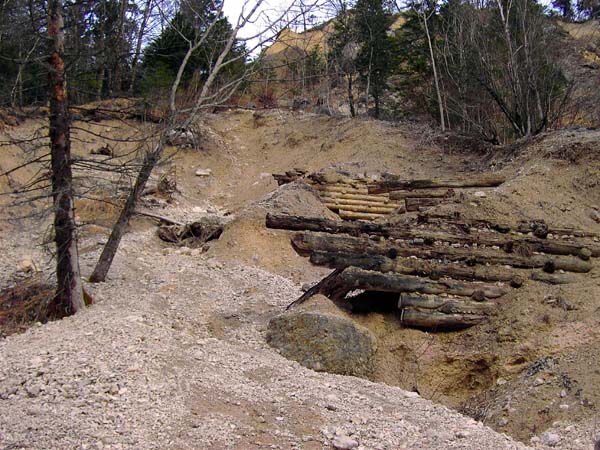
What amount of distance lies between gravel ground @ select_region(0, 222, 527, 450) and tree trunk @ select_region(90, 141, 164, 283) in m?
1.08

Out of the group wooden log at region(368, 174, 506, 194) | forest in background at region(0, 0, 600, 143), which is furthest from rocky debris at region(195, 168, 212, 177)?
wooden log at region(368, 174, 506, 194)

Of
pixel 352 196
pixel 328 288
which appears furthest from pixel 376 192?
pixel 328 288

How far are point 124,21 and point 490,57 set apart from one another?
1045 centimetres

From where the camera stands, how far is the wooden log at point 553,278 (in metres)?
7.23

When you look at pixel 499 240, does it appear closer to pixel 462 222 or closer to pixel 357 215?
pixel 462 222

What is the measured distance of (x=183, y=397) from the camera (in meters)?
5.00

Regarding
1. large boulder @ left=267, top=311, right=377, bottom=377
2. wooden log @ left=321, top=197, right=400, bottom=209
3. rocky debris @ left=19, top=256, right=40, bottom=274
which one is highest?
wooden log @ left=321, top=197, right=400, bottom=209

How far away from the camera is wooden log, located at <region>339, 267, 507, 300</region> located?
712 centimetres

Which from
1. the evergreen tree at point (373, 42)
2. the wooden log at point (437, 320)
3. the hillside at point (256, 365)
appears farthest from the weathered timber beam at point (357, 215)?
the evergreen tree at point (373, 42)

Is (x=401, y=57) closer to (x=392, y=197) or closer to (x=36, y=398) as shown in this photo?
(x=392, y=197)

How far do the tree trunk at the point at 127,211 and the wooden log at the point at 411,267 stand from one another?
7.04 ft

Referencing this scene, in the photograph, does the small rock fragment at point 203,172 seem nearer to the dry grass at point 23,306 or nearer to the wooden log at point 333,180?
the wooden log at point 333,180

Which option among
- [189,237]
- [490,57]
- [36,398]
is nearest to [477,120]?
[490,57]

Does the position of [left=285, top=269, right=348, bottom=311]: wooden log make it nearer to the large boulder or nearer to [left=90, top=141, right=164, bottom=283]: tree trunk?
the large boulder
